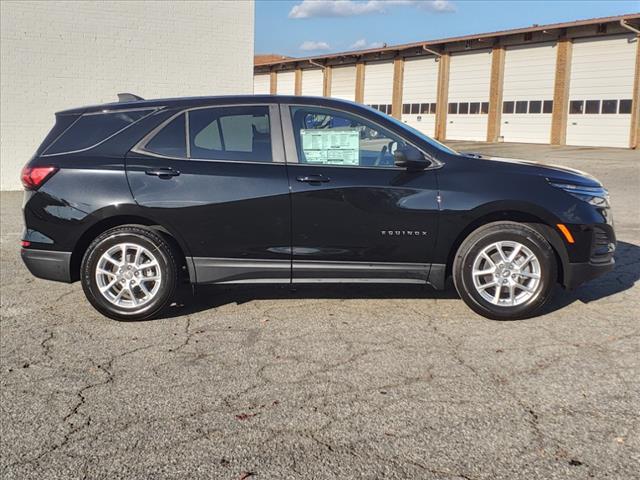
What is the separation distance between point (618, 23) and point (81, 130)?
100 ft

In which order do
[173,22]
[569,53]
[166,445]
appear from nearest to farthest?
[166,445]
[173,22]
[569,53]

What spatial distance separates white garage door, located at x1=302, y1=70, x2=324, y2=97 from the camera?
162 ft

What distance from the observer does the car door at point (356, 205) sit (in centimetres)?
526

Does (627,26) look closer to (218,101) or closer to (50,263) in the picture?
(218,101)

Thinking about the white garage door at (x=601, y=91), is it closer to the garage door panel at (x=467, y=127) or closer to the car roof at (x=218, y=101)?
the garage door panel at (x=467, y=127)

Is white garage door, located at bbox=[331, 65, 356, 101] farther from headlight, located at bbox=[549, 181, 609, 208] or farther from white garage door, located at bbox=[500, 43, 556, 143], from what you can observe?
headlight, located at bbox=[549, 181, 609, 208]

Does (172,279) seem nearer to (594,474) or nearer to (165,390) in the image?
(165,390)

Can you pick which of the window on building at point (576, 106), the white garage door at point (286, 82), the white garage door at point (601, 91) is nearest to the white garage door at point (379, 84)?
the white garage door at point (286, 82)

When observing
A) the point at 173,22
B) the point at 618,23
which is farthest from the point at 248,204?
the point at 618,23

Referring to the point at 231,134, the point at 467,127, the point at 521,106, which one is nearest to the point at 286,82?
the point at 467,127

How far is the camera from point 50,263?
5371mm

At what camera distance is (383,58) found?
44.1 m

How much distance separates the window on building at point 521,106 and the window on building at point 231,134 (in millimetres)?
33185

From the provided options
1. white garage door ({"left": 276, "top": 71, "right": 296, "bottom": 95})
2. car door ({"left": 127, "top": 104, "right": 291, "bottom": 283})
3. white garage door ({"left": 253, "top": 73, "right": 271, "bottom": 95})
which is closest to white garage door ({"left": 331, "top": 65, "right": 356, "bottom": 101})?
white garage door ({"left": 276, "top": 71, "right": 296, "bottom": 95})
